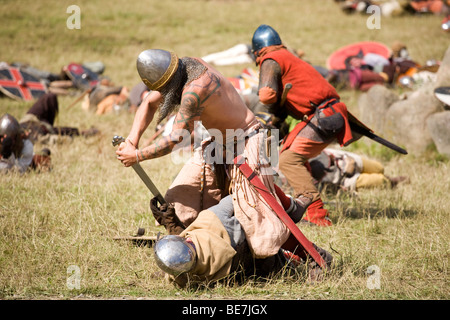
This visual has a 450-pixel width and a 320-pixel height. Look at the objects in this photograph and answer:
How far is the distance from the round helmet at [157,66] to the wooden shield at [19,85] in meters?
7.43

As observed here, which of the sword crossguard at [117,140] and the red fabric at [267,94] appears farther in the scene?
the red fabric at [267,94]

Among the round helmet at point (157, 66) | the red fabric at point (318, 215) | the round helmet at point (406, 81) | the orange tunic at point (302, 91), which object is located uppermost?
the round helmet at point (157, 66)

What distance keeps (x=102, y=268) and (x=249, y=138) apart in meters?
1.40

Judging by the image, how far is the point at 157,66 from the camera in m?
3.19

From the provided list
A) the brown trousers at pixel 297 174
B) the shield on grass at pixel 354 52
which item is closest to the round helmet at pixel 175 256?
the brown trousers at pixel 297 174

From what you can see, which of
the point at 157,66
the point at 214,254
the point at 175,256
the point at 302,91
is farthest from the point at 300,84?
the point at 175,256

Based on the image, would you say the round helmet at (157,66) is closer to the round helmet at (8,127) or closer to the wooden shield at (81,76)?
the round helmet at (8,127)

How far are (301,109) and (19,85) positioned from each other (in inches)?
278

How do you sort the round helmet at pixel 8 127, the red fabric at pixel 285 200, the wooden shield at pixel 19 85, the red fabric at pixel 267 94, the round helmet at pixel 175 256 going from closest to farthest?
1. the round helmet at pixel 175 256
2. the red fabric at pixel 285 200
3. the red fabric at pixel 267 94
4. the round helmet at pixel 8 127
5. the wooden shield at pixel 19 85

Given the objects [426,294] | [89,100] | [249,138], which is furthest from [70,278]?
Result: [89,100]

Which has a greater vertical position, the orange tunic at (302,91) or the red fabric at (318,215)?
the orange tunic at (302,91)

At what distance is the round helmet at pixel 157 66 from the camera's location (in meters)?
3.20

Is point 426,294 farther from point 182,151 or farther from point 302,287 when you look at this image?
point 182,151

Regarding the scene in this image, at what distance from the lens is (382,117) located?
760 cm
